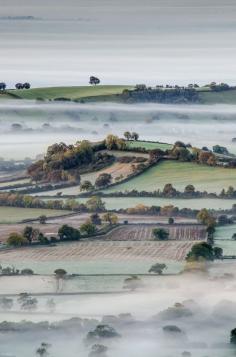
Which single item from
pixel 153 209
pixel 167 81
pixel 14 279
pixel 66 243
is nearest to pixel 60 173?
pixel 153 209

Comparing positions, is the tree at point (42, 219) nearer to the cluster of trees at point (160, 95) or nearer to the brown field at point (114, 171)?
the brown field at point (114, 171)

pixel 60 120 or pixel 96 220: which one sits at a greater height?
pixel 60 120

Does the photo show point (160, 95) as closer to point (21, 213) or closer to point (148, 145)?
point (148, 145)

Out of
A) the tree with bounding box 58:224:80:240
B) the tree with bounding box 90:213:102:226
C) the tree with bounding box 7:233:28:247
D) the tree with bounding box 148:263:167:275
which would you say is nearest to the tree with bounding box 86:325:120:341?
the tree with bounding box 148:263:167:275

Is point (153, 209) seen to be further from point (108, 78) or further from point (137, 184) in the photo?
point (108, 78)

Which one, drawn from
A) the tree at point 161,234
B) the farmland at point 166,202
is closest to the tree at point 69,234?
the tree at point 161,234

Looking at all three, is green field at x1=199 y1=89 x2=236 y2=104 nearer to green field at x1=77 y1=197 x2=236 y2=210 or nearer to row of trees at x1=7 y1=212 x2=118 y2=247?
green field at x1=77 y1=197 x2=236 y2=210
